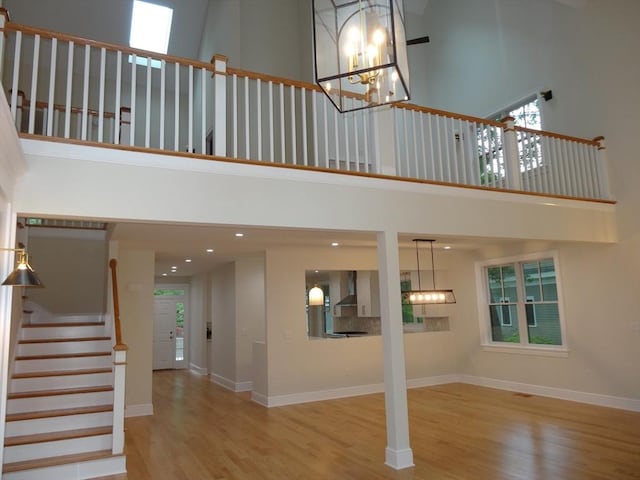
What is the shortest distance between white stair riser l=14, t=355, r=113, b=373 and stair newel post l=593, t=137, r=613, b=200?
22.0ft

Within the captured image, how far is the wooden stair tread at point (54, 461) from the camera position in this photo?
155 inches

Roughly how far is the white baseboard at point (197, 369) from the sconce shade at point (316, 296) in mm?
3450

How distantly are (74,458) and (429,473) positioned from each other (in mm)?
3131

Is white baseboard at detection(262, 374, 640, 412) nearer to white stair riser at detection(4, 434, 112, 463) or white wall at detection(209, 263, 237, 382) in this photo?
white wall at detection(209, 263, 237, 382)

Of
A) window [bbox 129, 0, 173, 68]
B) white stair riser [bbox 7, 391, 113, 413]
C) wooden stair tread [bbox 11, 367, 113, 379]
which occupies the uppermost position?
window [bbox 129, 0, 173, 68]

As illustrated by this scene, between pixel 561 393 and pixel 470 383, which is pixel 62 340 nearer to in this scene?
pixel 470 383

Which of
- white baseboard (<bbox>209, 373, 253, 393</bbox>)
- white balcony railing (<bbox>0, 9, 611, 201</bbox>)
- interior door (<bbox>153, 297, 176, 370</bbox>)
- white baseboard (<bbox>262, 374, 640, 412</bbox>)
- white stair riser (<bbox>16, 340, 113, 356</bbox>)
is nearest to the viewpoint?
white balcony railing (<bbox>0, 9, 611, 201</bbox>)

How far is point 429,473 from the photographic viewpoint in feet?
13.2

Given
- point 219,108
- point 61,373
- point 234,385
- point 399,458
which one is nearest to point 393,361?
point 399,458

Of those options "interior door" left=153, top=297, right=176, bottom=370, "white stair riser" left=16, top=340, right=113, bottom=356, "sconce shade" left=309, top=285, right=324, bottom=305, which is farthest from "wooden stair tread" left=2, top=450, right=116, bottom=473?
"interior door" left=153, top=297, right=176, bottom=370

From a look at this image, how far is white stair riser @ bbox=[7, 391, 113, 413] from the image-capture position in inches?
180

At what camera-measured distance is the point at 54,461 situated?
4.09 m

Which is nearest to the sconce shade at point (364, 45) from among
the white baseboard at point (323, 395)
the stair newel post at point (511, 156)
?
the stair newel post at point (511, 156)

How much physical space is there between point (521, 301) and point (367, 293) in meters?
2.54
